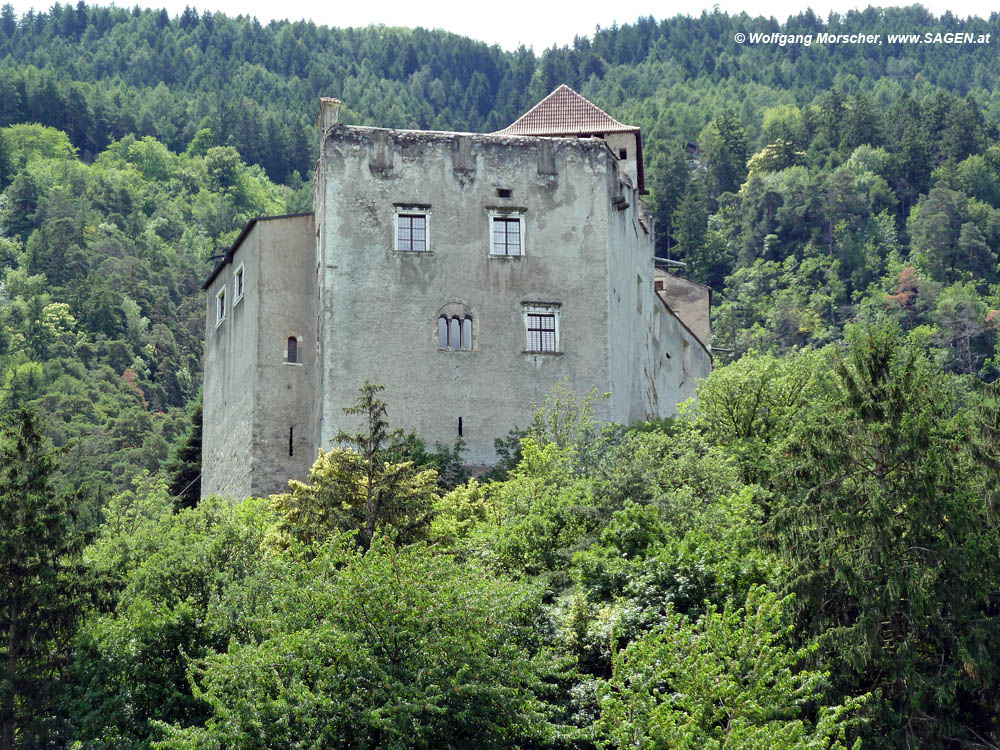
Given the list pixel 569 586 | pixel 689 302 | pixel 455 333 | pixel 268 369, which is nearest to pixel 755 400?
pixel 455 333

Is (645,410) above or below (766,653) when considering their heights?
above

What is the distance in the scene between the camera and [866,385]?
37094 millimetres

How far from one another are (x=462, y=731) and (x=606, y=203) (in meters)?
25.6

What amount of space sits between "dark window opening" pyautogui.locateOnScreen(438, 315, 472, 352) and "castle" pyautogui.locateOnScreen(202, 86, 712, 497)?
0.06 m

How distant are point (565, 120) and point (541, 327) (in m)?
11.7

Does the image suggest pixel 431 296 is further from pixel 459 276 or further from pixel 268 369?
pixel 268 369

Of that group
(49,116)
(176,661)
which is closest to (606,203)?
(176,661)

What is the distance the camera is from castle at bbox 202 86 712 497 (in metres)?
50.7

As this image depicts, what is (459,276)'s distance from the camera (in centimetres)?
5181

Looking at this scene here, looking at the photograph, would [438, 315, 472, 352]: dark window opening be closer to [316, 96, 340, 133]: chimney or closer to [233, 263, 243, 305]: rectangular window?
[233, 263, 243, 305]: rectangular window

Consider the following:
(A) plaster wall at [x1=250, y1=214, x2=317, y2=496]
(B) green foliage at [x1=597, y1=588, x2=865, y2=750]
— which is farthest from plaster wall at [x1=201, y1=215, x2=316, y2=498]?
(B) green foliage at [x1=597, y1=588, x2=865, y2=750]

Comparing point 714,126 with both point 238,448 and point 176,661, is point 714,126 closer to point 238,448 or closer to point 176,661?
point 238,448

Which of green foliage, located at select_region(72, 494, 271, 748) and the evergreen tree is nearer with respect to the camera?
green foliage, located at select_region(72, 494, 271, 748)

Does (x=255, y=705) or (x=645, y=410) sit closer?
(x=255, y=705)
